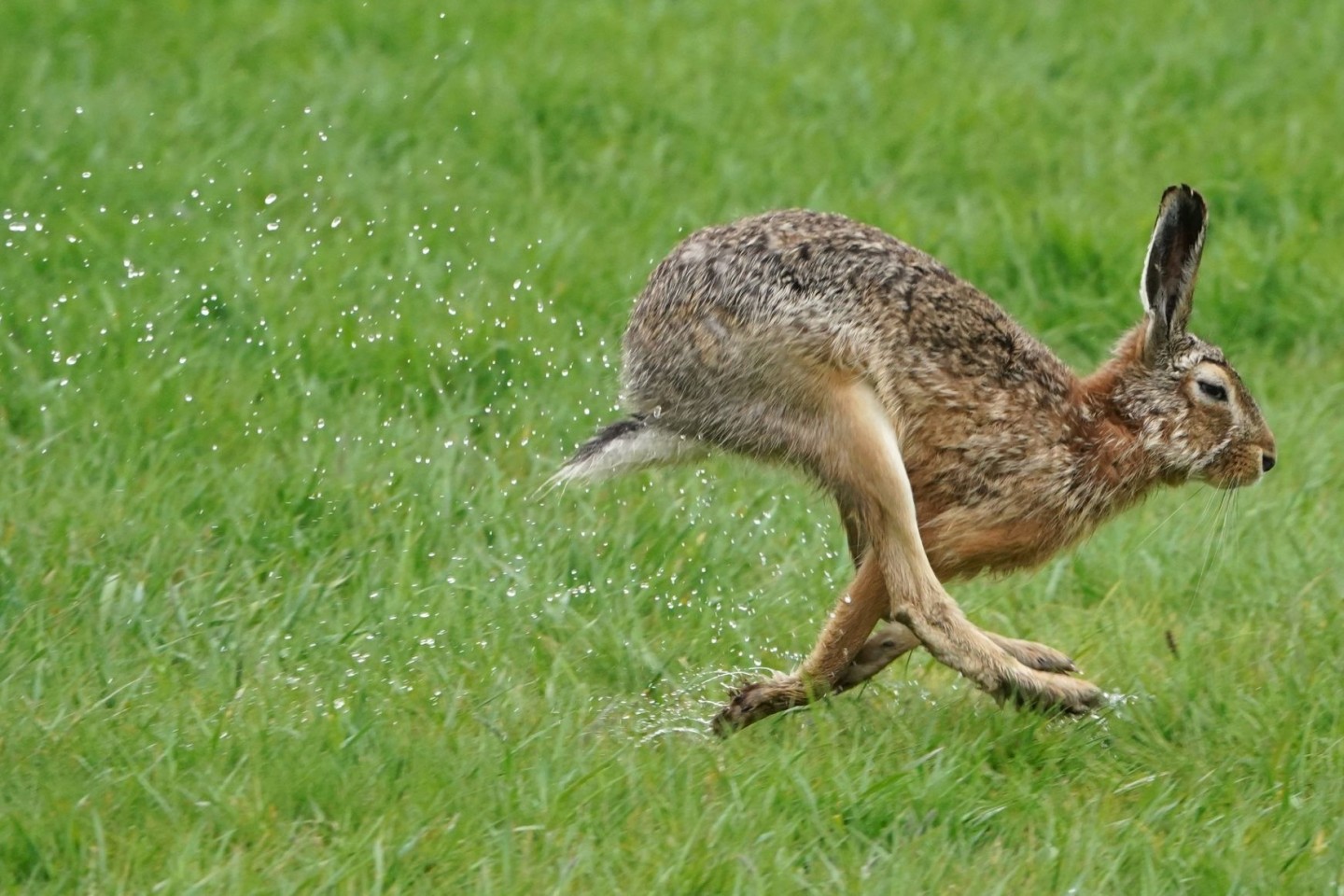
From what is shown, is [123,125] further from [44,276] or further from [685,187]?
[685,187]

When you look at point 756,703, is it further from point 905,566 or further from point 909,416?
point 909,416

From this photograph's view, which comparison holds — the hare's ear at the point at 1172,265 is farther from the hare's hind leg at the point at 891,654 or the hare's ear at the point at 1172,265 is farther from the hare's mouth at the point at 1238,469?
the hare's hind leg at the point at 891,654

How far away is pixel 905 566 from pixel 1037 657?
447 millimetres

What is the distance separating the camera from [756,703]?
15.0 feet

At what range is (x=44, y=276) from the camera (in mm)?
6512

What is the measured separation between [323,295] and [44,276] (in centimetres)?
93

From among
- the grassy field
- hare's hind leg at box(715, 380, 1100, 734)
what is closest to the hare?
hare's hind leg at box(715, 380, 1100, 734)

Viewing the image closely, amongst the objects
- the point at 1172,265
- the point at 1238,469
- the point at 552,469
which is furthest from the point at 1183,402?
the point at 552,469

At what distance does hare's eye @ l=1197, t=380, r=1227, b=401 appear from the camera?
4965 millimetres

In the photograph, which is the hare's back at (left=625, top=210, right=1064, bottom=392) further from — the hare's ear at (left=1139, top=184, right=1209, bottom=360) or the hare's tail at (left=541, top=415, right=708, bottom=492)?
the hare's ear at (left=1139, top=184, right=1209, bottom=360)

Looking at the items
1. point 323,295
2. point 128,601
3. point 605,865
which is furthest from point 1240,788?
point 323,295

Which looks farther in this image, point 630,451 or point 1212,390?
point 1212,390

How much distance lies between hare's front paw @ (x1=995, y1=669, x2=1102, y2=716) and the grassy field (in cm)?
6

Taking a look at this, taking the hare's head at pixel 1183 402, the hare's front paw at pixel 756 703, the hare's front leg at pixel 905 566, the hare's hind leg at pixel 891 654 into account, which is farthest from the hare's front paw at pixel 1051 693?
the hare's head at pixel 1183 402
